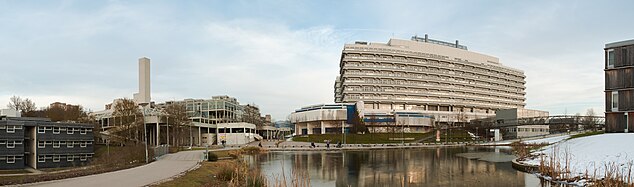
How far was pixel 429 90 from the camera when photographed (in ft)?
407

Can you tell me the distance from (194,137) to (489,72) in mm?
100238

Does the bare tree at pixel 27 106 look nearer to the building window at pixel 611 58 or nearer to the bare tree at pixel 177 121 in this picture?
the bare tree at pixel 177 121

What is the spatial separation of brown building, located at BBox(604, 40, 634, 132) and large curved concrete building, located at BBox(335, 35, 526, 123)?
7618 cm

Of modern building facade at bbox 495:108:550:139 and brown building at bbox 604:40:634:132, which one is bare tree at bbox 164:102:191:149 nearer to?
brown building at bbox 604:40:634:132

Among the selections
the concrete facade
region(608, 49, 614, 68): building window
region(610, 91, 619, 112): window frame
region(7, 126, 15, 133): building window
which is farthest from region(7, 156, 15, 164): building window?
region(608, 49, 614, 68): building window

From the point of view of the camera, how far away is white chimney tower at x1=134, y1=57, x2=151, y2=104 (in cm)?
2562

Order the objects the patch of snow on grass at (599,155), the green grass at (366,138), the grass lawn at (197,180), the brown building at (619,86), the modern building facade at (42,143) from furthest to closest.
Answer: the green grass at (366,138) < the modern building facade at (42,143) < the brown building at (619,86) < the patch of snow on grass at (599,155) < the grass lawn at (197,180)

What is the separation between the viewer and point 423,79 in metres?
123

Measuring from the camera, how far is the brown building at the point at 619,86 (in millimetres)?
36938

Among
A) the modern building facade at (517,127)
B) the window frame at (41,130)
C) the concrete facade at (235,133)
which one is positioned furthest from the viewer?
the modern building facade at (517,127)

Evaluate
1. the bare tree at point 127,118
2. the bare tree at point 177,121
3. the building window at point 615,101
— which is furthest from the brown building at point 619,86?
the bare tree at point 127,118

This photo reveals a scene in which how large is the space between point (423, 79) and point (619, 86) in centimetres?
8554

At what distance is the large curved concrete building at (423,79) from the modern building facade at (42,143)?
72.1 meters

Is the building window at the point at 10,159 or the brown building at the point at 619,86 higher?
the brown building at the point at 619,86
